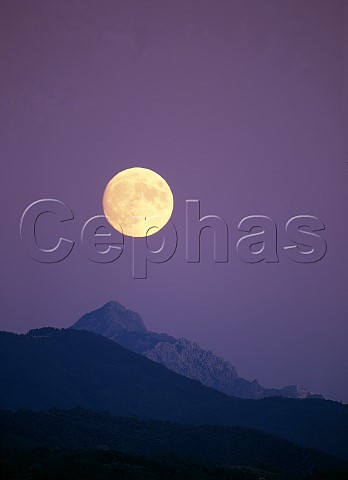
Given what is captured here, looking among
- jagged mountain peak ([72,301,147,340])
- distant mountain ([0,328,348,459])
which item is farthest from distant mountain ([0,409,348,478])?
jagged mountain peak ([72,301,147,340])

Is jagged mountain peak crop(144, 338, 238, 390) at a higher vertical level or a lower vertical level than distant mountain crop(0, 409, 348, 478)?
higher

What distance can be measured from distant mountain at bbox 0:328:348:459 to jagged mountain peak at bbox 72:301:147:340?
46.4 meters

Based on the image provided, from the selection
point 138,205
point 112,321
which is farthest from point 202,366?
point 138,205

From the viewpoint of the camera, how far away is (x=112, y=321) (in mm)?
132125

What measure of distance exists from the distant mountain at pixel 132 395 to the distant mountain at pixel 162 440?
11991 mm

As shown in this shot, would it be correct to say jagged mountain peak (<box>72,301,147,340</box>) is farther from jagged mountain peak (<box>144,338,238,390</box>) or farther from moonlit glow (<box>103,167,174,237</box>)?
moonlit glow (<box>103,167,174,237</box>)

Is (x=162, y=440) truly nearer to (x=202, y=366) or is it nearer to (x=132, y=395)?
(x=132, y=395)

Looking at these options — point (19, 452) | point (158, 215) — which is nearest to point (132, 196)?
point (158, 215)

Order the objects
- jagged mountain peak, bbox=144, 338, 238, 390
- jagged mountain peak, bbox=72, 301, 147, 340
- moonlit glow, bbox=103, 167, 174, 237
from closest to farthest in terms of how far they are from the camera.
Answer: moonlit glow, bbox=103, 167, 174, 237 < jagged mountain peak, bbox=144, 338, 238, 390 < jagged mountain peak, bbox=72, 301, 147, 340

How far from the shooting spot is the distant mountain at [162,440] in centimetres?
3759

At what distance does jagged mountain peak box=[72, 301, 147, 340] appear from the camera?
128375 millimetres

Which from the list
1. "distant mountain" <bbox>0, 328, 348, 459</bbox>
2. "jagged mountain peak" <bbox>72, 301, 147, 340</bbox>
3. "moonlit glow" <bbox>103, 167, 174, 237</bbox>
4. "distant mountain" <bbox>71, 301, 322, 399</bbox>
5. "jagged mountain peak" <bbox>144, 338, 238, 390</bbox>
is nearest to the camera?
"moonlit glow" <bbox>103, 167, 174, 237</bbox>

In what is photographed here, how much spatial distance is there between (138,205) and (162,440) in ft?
49.6

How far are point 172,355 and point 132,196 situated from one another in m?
68.2
